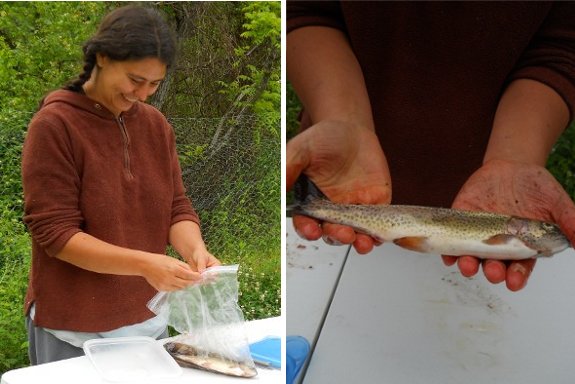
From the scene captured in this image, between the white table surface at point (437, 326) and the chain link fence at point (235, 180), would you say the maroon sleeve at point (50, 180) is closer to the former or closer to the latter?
the chain link fence at point (235, 180)

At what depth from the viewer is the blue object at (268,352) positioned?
98 cm

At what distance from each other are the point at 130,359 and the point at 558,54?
0.88 m

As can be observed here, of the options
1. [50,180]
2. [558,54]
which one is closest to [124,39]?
[50,180]

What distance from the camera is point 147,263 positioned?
0.91m

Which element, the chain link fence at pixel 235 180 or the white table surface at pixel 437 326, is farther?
the white table surface at pixel 437 326

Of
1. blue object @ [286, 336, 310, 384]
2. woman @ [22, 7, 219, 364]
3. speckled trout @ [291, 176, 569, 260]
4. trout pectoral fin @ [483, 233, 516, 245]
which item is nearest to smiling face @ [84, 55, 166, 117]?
woman @ [22, 7, 219, 364]

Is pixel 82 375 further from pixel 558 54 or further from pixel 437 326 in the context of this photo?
pixel 558 54

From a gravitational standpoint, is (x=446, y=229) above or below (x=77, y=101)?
below

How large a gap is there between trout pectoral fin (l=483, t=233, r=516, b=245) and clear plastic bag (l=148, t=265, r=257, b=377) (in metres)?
0.41

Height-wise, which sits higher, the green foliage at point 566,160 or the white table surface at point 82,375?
the green foliage at point 566,160

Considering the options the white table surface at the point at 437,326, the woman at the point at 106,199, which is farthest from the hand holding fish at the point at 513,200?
the woman at the point at 106,199

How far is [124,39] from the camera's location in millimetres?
893

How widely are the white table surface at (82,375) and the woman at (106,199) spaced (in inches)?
0.7

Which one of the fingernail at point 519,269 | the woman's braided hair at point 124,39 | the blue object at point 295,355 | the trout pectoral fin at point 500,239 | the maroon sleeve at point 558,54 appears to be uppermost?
the maroon sleeve at point 558,54
